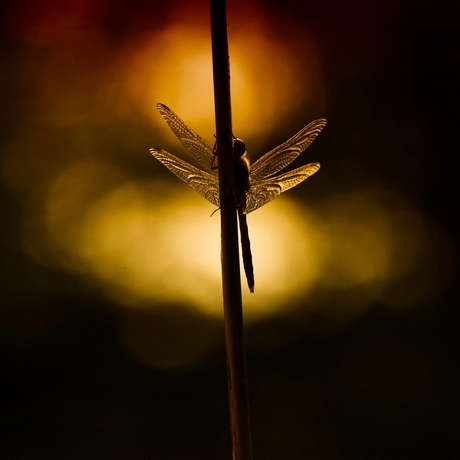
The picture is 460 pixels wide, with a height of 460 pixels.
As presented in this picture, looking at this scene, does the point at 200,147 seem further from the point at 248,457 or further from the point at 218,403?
the point at 218,403

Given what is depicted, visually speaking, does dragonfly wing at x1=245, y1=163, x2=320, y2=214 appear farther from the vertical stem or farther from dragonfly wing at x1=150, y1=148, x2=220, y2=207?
the vertical stem

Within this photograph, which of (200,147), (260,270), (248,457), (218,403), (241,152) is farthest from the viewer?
(218,403)

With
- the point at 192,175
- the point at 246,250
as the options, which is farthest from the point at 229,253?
the point at 192,175

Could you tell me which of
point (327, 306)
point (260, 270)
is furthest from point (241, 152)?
point (327, 306)

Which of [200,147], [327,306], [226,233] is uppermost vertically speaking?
[200,147]

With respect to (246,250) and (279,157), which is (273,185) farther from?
(246,250)

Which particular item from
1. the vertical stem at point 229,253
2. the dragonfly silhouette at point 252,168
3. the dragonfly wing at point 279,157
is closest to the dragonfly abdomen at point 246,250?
the dragonfly silhouette at point 252,168
